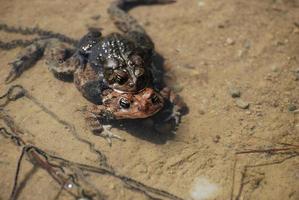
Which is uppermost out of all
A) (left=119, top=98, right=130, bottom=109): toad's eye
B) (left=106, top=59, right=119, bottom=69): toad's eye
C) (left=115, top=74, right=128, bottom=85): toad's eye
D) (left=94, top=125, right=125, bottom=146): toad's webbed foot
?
(left=106, top=59, right=119, bottom=69): toad's eye

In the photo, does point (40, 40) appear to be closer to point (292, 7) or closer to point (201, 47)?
point (201, 47)

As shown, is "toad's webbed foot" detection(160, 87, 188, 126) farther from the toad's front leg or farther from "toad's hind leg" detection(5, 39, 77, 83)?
"toad's hind leg" detection(5, 39, 77, 83)

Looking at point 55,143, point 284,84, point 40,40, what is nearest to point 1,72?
point 40,40

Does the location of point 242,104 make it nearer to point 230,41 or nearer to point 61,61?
point 230,41

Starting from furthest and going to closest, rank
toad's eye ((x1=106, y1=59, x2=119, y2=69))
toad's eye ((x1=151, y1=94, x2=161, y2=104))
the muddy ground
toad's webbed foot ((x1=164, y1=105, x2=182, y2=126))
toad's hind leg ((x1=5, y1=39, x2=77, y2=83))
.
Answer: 1. toad's hind leg ((x1=5, y1=39, x2=77, y2=83))
2. toad's webbed foot ((x1=164, y1=105, x2=182, y2=126))
3. toad's eye ((x1=106, y1=59, x2=119, y2=69))
4. toad's eye ((x1=151, y1=94, x2=161, y2=104))
5. the muddy ground

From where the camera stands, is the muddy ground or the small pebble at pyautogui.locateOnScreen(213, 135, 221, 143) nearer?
the muddy ground

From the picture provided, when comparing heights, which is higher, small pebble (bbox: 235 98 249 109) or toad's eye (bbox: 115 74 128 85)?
toad's eye (bbox: 115 74 128 85)

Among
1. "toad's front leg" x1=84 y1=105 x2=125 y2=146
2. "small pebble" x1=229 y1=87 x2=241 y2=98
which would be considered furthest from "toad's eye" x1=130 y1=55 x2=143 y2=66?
"small pebble" x1=229 y1=87 x2=241 y2=98
